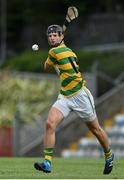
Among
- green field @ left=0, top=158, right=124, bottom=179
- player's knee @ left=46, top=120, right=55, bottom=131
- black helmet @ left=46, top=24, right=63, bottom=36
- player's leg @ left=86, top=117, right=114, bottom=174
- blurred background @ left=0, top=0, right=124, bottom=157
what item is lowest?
blurred background @ left=0, top=0, right=124, bottom=157

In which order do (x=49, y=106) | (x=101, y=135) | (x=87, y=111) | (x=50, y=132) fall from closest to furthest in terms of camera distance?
(x=50, y=132) < (x=87, y=111) < (x=101, y=135) < (x=49, y=106)

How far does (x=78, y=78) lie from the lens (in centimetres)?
1298

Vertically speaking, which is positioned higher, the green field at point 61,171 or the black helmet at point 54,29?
the black helmet at point 54,29

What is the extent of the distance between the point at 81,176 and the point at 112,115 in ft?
47.7

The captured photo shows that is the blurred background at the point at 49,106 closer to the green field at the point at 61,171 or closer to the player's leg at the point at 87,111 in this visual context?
the green field at the point at 61,171

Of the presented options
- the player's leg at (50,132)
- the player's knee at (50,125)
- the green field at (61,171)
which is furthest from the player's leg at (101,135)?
the player's knee at (50,125)

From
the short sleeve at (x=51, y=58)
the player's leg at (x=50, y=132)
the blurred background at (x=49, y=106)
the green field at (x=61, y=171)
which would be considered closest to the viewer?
the green field at (x=61, y=171)

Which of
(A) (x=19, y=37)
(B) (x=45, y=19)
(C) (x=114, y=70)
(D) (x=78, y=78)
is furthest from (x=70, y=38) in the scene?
(D) (x=78, y=78)

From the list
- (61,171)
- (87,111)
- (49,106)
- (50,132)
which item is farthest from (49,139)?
(49,106)

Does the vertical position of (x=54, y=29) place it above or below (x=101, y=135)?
above

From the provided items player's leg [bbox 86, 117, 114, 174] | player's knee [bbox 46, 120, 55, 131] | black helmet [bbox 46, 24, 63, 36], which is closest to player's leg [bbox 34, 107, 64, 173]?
player's knee [bbox 46, 120, 55, 131]

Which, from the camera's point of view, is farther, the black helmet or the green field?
the black helmet

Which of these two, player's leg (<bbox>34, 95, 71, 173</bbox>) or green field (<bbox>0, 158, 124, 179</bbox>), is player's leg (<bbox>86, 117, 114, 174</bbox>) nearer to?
green field (<bbox>0, 158, 124, 179</bbox>)

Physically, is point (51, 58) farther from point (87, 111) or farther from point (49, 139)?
point (49, 139)
